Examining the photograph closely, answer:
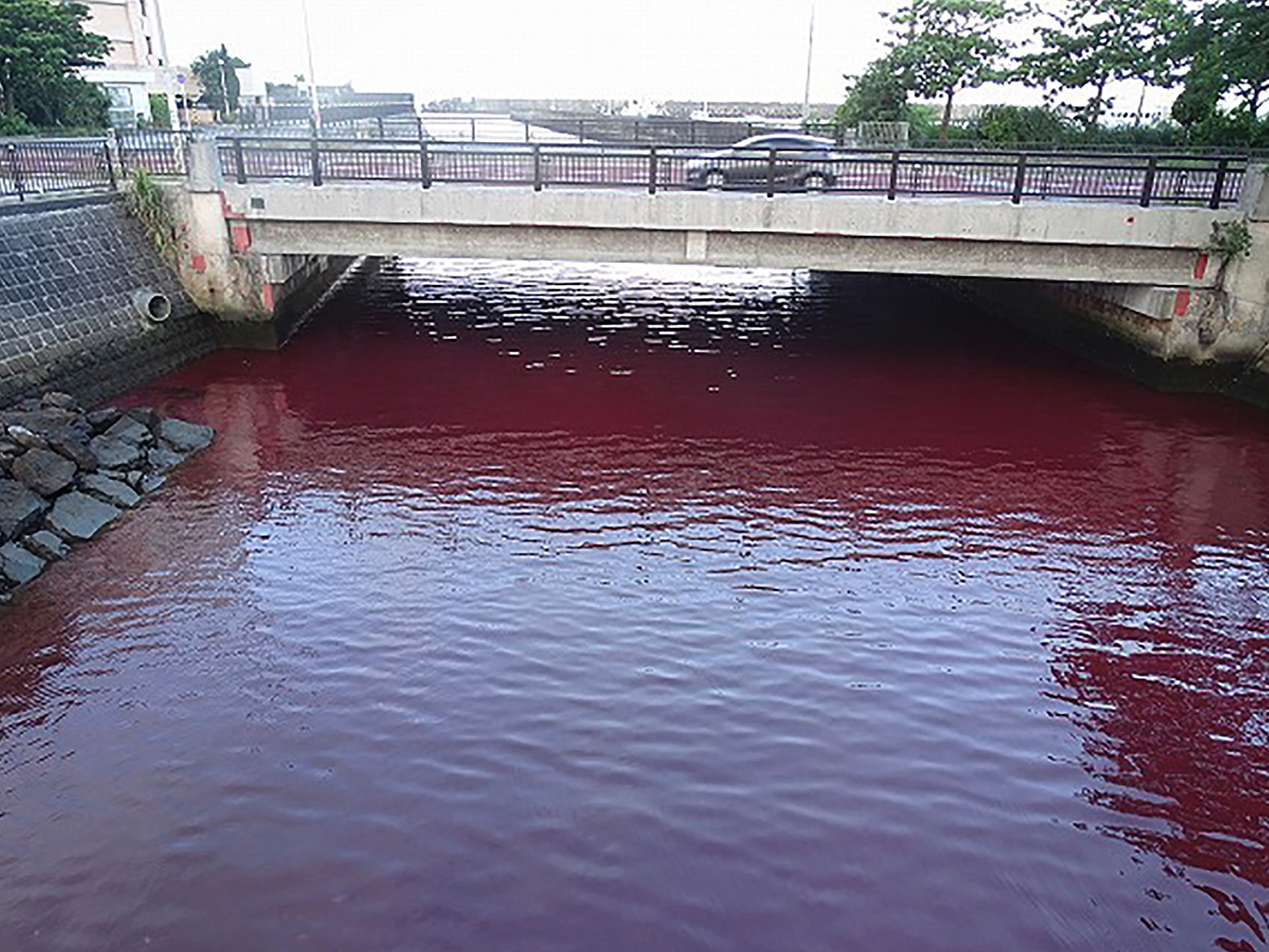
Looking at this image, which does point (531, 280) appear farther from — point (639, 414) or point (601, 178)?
point (639, 414)

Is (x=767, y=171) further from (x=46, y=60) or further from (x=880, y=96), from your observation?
(x=46, y=60)

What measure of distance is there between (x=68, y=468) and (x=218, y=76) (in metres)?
89.0

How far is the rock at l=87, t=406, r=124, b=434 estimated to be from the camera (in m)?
14.9

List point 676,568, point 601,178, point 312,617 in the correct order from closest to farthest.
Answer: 1. point 312,617
2. point 676,568
3. point 601,178

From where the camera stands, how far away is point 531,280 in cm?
2988

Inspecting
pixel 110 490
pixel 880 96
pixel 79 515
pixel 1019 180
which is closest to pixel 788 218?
pixel 1019 180

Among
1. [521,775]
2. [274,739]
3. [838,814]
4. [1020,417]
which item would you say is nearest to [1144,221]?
[1020,417]

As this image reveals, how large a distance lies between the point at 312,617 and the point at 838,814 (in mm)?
5843

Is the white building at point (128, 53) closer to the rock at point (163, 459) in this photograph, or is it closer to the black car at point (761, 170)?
the black car at point (761, 170)

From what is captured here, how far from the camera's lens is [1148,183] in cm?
1825

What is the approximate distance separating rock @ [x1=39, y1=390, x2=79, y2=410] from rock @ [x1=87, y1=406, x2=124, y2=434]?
34 centimetres

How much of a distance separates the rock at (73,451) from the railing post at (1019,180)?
53.3ft

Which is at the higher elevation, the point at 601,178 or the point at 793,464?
the point at 601,178

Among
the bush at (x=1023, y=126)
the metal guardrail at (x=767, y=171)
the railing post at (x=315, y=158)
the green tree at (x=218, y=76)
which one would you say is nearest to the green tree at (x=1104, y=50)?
the bush at (x=1023, y=126)
